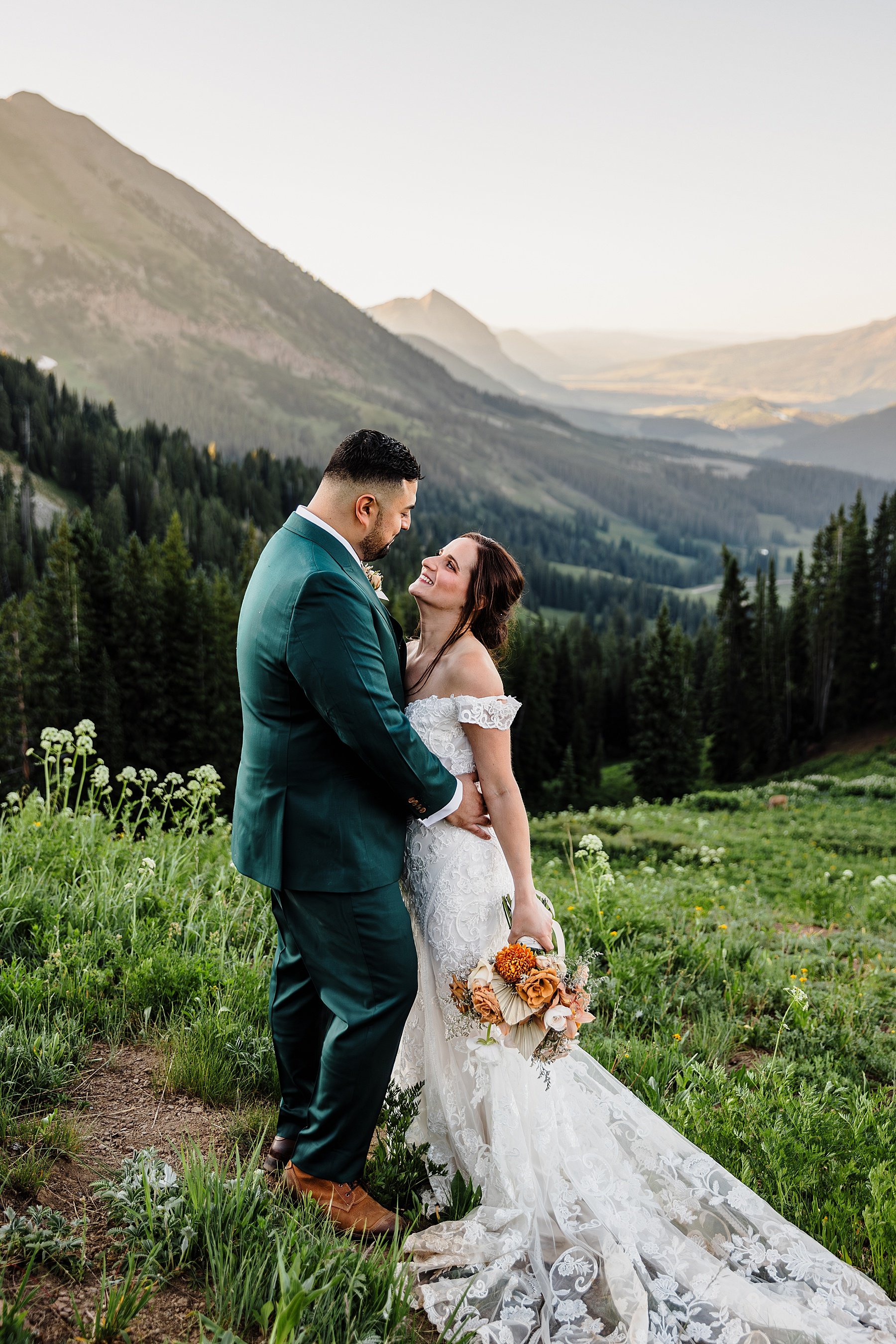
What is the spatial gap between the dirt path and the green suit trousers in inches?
23.9

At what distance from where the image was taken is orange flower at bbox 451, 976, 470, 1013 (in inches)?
144

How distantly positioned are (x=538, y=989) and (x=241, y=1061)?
1.79 meters

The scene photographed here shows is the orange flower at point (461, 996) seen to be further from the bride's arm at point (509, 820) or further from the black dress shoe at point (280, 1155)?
the black dress shoe at point (280, 1155)

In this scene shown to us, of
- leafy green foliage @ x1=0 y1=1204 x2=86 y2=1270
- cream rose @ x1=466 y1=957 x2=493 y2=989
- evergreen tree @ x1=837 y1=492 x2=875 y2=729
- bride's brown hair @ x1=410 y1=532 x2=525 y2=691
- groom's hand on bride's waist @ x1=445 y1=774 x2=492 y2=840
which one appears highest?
bride's brown hair @ x1=410 y1=532 x2=525 y2=691

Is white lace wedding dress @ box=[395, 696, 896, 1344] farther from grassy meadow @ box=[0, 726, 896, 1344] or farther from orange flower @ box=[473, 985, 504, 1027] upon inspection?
orange flower @ box=[473, 985, 504, 1027]

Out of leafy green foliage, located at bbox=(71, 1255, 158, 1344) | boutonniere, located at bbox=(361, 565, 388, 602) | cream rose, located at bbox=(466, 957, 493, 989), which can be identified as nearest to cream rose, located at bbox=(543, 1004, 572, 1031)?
cream rose, located at bbox=(466, 957, 493, 989)

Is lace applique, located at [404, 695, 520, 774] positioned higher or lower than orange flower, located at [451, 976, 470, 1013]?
higher

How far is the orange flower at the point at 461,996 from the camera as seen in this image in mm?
3650

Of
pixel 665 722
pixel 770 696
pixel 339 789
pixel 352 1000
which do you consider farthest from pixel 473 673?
pixel 770 696

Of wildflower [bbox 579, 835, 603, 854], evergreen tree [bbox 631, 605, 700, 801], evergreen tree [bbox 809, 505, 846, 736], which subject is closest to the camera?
wildflower [bbox 579, 835, 603, 854]

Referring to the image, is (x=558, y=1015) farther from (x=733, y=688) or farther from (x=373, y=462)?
(x=733, y=688)

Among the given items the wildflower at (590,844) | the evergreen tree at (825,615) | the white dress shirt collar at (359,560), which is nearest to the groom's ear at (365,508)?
the white dress shirt collar at (359,560)

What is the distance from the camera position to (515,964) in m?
3.52

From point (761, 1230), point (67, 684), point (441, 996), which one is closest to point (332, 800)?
point (441, 996)
